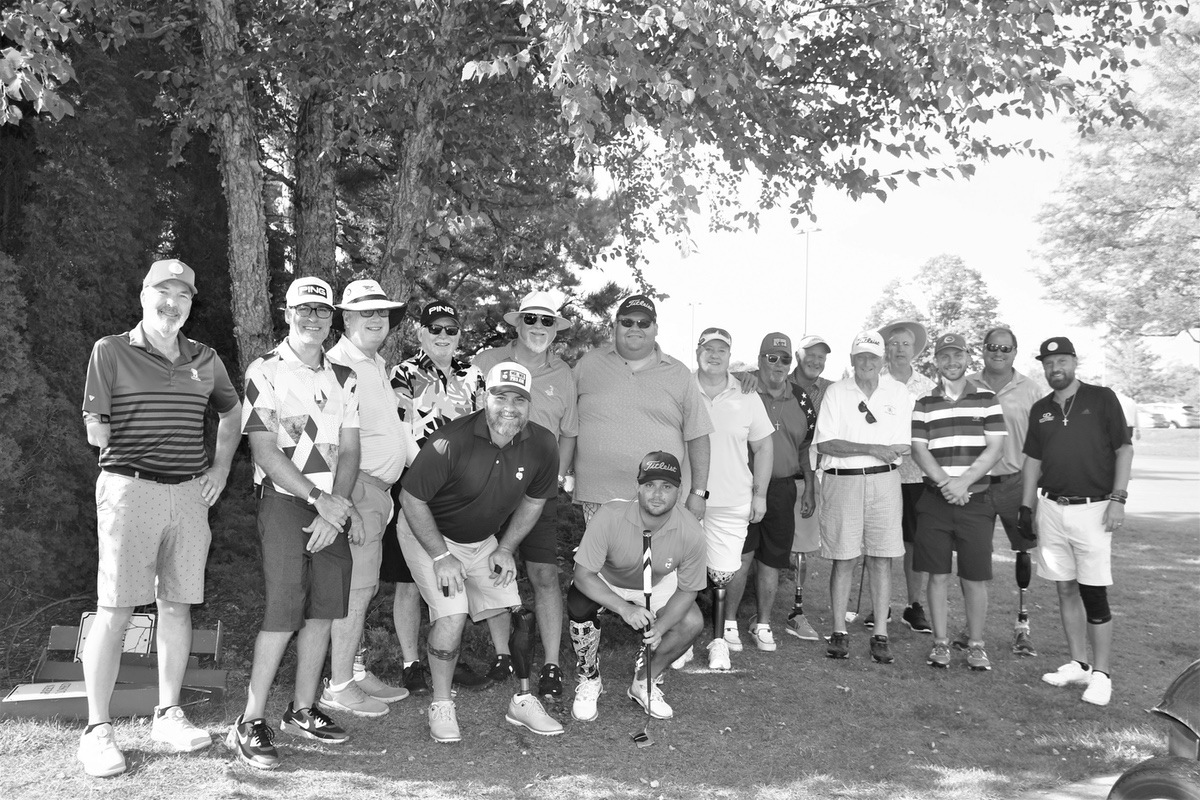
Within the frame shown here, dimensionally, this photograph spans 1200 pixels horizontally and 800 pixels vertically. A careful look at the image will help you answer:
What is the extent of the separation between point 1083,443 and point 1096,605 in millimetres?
965

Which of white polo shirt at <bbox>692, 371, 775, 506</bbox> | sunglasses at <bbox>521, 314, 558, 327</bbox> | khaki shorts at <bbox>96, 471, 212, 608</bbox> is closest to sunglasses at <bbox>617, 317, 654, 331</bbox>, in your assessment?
sunglasses at <bbox>521, 314, 558, 327</bbox>

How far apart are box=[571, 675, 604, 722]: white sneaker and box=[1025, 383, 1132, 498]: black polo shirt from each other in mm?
3085

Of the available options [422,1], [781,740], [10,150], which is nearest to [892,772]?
[781,740]

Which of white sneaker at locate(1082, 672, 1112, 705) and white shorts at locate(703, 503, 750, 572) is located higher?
white shorts at locate(703, 503, 750, 572)

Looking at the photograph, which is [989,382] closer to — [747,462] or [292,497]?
[747,462]

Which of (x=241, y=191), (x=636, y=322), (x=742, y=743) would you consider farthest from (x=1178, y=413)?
(x=241, y=191)

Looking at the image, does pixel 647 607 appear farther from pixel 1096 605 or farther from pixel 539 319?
pixel 1096 605

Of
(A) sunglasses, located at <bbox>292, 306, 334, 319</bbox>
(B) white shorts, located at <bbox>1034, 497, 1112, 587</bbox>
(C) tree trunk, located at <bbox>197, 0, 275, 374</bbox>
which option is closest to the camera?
(A) sunglasses, located at <bbox>292, 306, 334, 319</bbox>

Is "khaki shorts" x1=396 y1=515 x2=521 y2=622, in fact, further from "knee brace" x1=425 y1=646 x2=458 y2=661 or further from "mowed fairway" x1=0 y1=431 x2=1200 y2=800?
"mowed fairway" x1=0 y1=431 x2=1200 y2=800

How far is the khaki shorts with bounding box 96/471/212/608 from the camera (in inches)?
162

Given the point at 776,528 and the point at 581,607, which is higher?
the point at 776,528

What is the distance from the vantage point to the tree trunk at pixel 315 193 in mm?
7691

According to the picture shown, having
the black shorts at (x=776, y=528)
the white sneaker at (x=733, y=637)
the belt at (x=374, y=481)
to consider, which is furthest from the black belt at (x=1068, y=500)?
the belt at (x=374, y=481)

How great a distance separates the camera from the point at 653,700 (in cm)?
509
